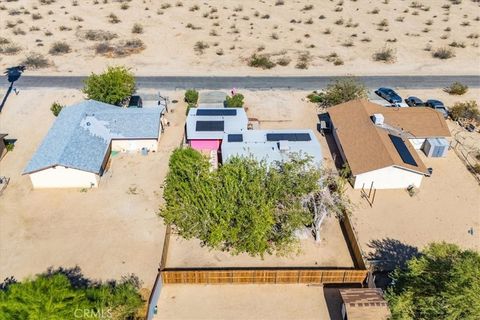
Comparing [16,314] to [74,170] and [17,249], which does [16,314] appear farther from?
[74,170]

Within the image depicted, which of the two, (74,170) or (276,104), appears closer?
(74,170)

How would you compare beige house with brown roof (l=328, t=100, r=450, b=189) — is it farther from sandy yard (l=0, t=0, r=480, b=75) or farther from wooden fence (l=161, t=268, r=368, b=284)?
sandy yard (l=0, t=0, r=480, b=75)

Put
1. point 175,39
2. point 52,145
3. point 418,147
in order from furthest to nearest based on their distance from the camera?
point 175,39 < point 418,147 < point 52,145

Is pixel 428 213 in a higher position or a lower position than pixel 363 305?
lower

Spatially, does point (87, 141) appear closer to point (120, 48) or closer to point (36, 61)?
point (36, 61)

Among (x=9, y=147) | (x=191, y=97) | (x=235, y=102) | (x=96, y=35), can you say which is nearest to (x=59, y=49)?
(x=96, y=35)

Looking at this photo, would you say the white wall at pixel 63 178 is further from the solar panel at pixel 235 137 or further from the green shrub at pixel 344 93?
the green shrub at pixel 344 93

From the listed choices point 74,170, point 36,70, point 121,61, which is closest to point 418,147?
point 74,170
